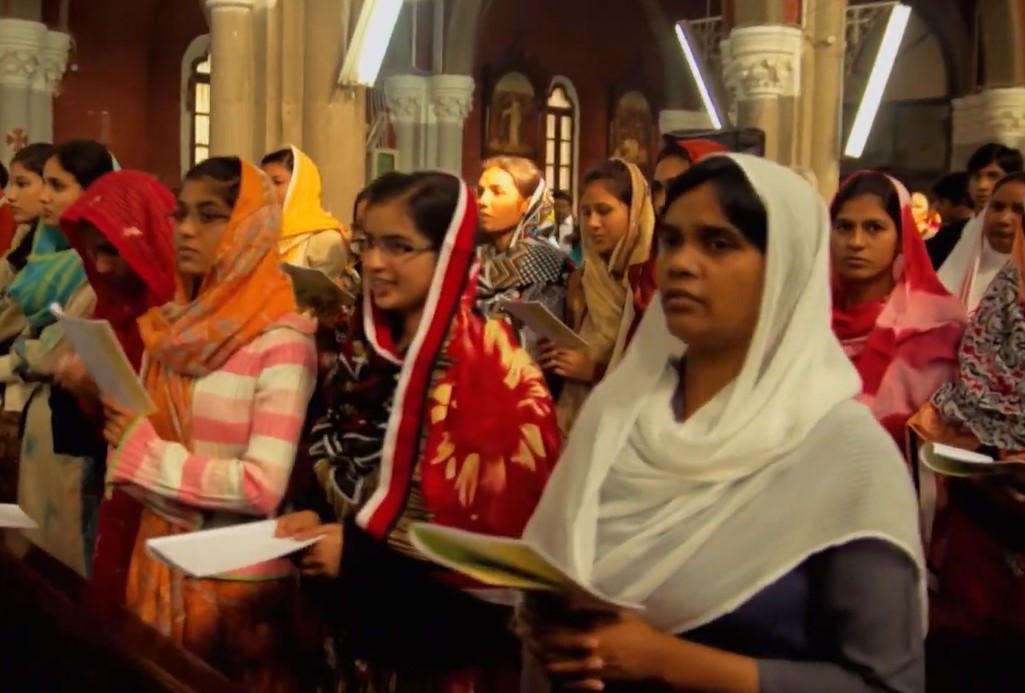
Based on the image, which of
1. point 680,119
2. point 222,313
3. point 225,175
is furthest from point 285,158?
point 680,119

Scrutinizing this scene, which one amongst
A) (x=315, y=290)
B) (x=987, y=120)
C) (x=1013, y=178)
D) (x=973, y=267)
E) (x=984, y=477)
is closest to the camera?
(x=984, y=477)

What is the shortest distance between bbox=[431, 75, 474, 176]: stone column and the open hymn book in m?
11.6

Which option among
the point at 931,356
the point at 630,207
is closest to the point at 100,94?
the point at 630,207

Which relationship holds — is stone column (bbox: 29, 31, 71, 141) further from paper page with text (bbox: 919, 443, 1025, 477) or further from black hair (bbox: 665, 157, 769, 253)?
black hair (bbox: 665, 157, 769, 253)

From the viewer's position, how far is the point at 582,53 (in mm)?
15844

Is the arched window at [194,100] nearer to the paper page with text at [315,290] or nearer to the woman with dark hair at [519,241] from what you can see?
the woman with dark hair at [519,241]

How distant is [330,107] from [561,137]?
9.46 m

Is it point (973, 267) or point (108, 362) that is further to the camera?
point (973, 267)

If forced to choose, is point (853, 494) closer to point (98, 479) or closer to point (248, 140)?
point (98, 479)

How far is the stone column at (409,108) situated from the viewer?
1283cm

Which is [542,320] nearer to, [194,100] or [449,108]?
[449,108]

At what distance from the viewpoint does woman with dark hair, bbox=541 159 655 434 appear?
356 cm

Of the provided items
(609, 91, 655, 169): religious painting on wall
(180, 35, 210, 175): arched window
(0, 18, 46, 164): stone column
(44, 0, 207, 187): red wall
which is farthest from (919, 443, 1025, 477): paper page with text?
(609, 91, 655, 169): religious painting on wall

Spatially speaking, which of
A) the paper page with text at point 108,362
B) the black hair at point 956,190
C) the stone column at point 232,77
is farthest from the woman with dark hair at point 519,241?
the stone column at point 232,77
